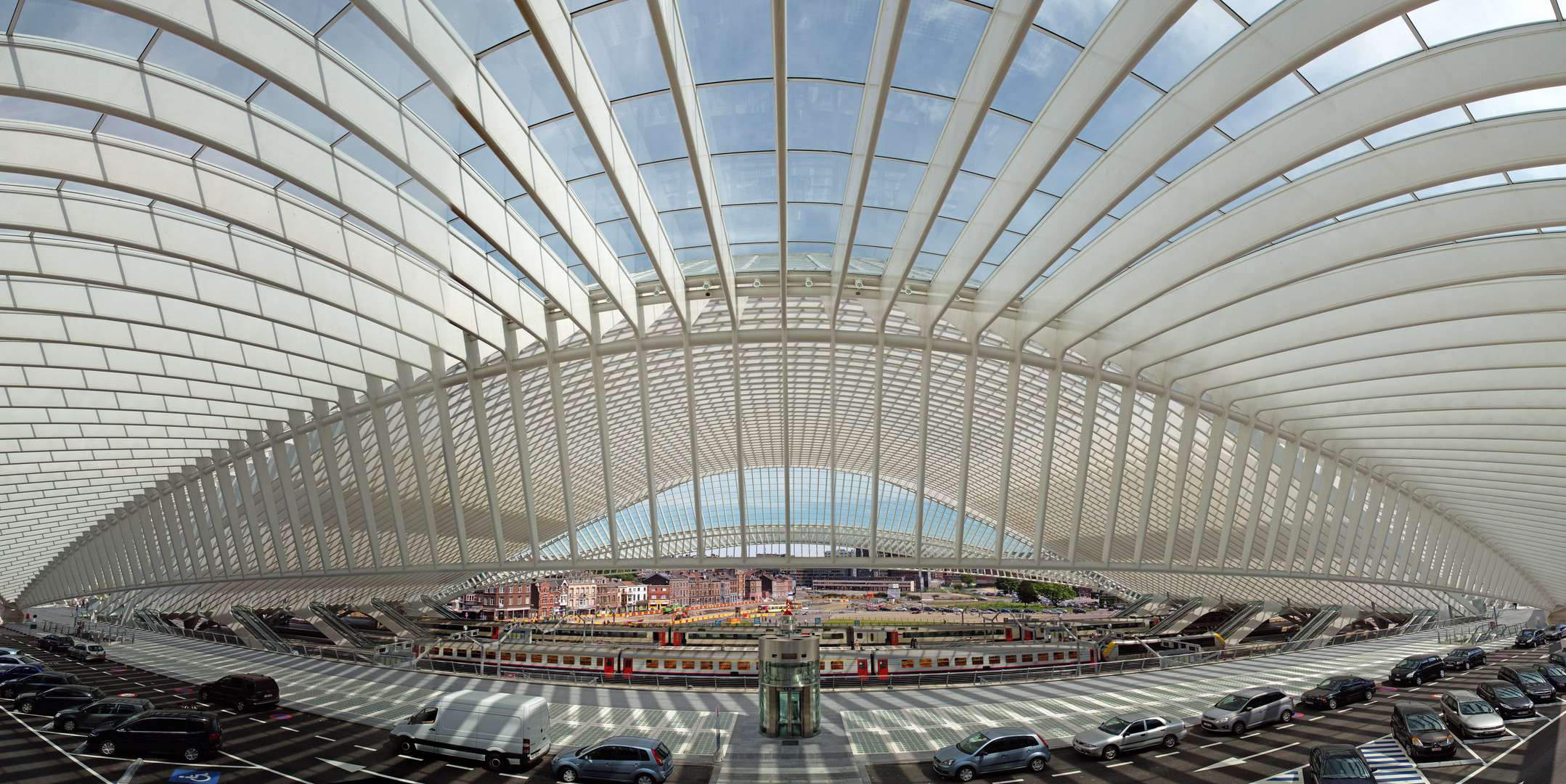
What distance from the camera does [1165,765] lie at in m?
20.0

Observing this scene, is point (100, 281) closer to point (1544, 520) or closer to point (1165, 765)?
point (1165, 765)

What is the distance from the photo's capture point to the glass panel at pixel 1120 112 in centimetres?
1335

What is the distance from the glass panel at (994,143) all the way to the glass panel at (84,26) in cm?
1456

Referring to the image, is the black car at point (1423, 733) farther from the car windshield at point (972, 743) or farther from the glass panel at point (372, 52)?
the glass panel at point (372, 52)

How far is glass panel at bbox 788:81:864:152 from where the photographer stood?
580 inches

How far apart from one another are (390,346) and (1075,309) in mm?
24073

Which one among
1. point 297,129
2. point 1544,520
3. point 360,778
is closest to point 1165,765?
point 360,778

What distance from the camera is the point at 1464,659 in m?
36.1

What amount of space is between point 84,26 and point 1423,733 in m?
32.6

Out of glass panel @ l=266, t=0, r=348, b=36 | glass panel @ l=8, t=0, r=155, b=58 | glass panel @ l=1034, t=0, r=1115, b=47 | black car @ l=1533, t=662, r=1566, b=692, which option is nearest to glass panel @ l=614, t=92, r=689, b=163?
glass panel @ l=266, t=0, r=348, b=36

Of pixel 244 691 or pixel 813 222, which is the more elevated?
pixel 813 222

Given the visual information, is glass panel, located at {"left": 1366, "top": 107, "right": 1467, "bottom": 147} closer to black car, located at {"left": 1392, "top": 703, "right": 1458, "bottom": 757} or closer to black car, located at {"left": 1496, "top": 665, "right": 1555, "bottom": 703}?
black car, located at {"left": 1392, "top": 703, "right": 1458, "bottom": 757}

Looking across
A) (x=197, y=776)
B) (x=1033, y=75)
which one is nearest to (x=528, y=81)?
(x=1033, y=75)

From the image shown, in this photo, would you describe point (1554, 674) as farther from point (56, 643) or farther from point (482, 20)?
point (56, 643)
